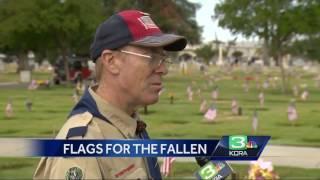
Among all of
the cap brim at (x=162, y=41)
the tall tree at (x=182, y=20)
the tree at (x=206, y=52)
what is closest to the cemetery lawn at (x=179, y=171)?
the cap brim at (x=162, y=41)

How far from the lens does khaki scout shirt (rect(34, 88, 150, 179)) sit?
1857mm

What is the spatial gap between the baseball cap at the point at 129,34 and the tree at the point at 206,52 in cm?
12115

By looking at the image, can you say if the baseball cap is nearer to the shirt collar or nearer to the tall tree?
the shirt collar

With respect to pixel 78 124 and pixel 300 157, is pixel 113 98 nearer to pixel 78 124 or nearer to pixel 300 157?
pixel 78 124

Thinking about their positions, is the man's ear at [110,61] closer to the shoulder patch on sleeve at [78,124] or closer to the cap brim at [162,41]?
the cap brim at [162,41]

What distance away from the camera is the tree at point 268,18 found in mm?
35531

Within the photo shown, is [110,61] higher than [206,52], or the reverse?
[110,61]

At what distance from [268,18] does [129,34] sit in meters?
34.7

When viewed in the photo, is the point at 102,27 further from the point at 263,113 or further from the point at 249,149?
the point at 263,113

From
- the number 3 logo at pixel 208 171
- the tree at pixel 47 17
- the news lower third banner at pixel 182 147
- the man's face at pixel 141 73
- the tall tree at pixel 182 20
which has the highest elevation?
the man's face at pixel 141 73

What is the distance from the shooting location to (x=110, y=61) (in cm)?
223

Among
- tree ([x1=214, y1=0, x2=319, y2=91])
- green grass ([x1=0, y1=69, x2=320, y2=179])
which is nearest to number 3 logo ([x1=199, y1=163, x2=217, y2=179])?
green grass ([x1=0, y1=69, x2=320, y2=179])

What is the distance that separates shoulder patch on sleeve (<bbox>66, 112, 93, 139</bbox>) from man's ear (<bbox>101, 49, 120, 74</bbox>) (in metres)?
0.23

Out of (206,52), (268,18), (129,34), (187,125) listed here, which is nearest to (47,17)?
(268,18)
